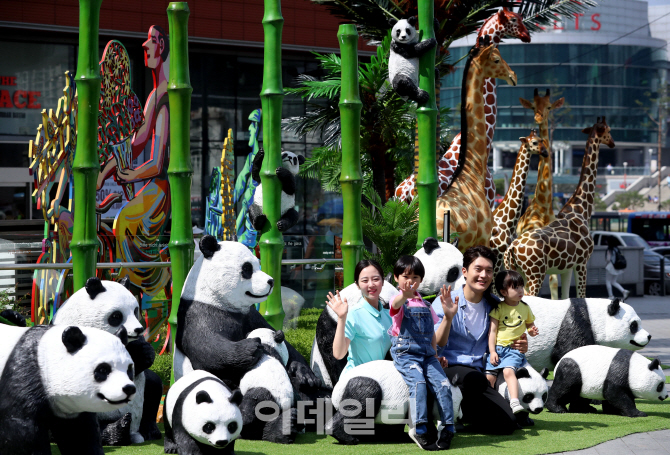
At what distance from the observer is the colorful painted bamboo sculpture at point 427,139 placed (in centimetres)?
559

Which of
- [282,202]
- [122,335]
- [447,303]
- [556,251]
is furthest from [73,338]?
[556,251]

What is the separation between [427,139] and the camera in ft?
18.6

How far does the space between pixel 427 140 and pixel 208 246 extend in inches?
82.4

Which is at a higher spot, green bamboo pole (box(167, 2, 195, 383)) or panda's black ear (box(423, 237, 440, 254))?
green bamboo pole (box(167, 2, 195, 383))

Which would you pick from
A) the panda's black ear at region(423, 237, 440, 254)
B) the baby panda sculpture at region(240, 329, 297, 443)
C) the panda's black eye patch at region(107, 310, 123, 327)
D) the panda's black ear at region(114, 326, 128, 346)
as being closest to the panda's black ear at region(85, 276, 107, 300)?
the panda's black eye patch at region(107, 310, 123, 327)

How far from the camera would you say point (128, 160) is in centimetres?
812

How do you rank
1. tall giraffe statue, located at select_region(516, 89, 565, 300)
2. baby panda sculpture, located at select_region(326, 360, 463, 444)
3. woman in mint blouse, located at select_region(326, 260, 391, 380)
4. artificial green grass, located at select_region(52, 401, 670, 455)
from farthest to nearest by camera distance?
tall giraffe statue, located at select_region(516, 89, 565, 300)
woman in mint blouse, located at select_region(326, 260, 391, 380)
baby panda sculpture, located at select_region(326, 360, 463, 444)
artificial green grass, located at select_region(52, 401, 670, 455)

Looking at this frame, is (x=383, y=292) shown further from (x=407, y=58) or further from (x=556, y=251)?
(x=556, y=251)

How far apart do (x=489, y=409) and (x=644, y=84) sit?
60.4 metres

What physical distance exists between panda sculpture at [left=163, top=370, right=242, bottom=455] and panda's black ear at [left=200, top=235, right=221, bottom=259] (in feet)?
2.40

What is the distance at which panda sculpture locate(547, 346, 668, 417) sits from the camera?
491 centimetres

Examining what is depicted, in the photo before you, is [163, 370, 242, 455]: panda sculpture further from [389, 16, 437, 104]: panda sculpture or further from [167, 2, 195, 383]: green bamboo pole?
[389, 16, 437, 104]: panda sculpture

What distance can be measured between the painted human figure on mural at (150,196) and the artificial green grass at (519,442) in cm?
273

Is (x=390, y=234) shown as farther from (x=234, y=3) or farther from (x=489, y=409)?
(x=234, y=3)
